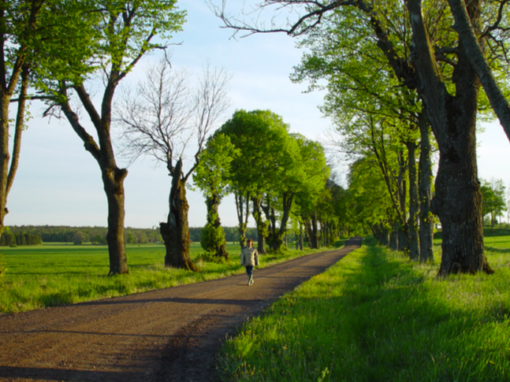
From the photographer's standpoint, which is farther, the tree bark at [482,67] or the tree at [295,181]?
the tree at [295,181]

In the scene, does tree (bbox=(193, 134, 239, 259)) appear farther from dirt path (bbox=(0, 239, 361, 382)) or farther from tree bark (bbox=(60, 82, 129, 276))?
dirt path (bbox=(0, 239, 361, 382))

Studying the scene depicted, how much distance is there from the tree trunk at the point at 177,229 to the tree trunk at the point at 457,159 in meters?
12.3

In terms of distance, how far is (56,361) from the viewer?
4.77 meters

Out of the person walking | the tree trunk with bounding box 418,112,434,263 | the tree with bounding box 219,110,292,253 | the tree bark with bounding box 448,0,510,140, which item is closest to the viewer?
the tree bark with bounding box 448,0,510,140

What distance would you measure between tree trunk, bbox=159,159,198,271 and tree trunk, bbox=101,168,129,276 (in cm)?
405

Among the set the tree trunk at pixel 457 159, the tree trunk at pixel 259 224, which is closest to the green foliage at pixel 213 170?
the tree trunk at pixel 259 224

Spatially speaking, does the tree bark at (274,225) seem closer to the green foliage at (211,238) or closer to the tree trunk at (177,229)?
the green foliage at (211,238)

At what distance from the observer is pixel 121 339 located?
589 cm

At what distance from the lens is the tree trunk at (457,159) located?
930 cm

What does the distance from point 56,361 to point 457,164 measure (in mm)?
9893

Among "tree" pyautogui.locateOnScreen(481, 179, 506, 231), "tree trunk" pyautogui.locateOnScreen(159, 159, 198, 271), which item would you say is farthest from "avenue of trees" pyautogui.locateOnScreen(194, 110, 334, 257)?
"tree" pyautogui.locateOnScreen(481, 179, 506, 231)

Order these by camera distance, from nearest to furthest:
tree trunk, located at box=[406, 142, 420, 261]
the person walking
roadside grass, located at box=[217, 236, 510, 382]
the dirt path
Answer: roadside grass, located at box=[217, 236, 510, 382], the dirt path, the person walking, tree trunk, located at box=[406, 142, 420, 261]

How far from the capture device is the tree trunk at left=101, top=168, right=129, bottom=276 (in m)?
13.9

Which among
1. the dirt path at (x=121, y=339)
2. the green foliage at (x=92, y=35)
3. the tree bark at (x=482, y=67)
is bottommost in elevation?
the dirt path at (x=121, y=339)
